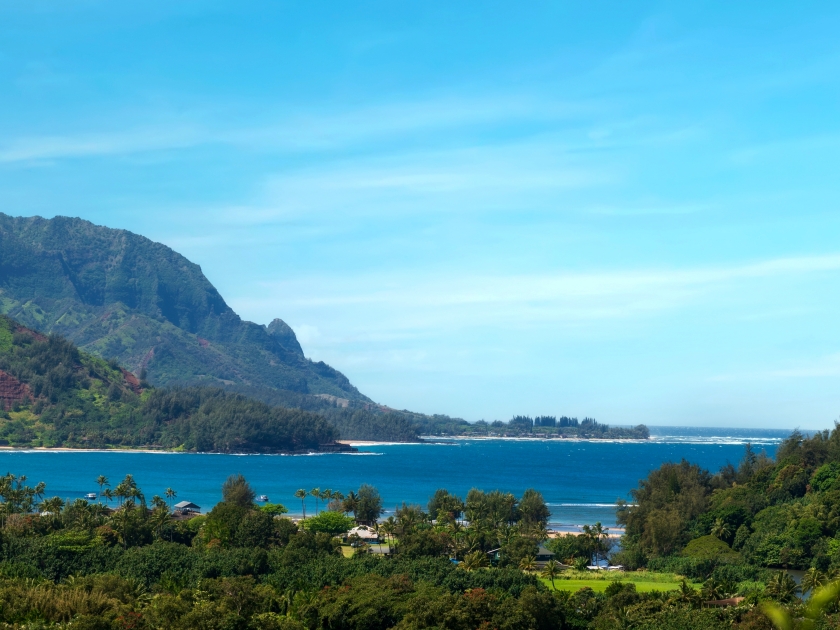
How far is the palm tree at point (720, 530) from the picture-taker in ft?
343

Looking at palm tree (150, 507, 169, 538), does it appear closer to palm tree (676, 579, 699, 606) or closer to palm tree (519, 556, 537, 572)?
palm tree (519, 556, 537, 572)

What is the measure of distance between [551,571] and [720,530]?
34.8 meters

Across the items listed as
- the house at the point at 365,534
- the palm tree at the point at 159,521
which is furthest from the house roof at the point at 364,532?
the palm tree at the point at 159,521

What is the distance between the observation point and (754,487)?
418 ft

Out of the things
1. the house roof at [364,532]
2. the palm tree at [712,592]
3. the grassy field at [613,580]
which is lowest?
→ the grassy field at [613,580]

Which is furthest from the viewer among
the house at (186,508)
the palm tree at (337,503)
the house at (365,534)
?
the palm tree at (337,503)

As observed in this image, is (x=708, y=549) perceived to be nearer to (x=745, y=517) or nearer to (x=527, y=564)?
(x=745, y=517)

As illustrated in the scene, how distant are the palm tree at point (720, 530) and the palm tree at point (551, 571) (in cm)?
2231

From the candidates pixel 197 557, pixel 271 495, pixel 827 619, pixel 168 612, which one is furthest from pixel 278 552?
pixel 271 495

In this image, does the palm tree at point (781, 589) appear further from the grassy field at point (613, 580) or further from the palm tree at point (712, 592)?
the grassy field at point (613, 580)

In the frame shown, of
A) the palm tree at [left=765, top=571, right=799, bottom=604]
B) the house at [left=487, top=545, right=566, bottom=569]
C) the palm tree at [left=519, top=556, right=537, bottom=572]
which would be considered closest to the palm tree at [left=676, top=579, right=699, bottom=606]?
the palm tree at [left=765, top=571, right=799, bottom=604]

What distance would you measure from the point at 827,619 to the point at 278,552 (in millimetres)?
42123

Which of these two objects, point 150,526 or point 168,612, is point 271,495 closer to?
point 150,526

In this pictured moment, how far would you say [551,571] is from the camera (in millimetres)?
78688
